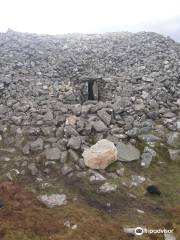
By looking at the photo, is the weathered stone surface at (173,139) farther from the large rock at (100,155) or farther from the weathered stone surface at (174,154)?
the large rock at (100,155)

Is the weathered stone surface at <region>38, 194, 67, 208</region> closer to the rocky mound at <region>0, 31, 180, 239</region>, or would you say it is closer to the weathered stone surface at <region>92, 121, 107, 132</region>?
the rocky mound at <region>0, 31, 180, 239</region>

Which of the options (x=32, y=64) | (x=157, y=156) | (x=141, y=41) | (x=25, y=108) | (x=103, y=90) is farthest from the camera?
(x=141, y=41)

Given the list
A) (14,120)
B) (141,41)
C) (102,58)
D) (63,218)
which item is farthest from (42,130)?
(141,41)

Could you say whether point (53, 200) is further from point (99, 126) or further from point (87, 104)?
point (87, 104)

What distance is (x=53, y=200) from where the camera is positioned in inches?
607

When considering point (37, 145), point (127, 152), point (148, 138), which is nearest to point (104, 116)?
point (148, 138)

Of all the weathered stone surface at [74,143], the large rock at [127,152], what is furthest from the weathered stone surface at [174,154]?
the weathered stone surface at [74,143]

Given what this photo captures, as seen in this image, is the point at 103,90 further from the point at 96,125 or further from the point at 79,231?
the point at 79,231

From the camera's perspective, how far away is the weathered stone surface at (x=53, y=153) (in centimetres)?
1802

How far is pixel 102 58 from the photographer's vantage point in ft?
97.2

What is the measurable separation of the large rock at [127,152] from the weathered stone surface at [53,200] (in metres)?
3.88

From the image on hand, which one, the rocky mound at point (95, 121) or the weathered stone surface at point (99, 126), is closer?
the rocky mound at point (95, 121)

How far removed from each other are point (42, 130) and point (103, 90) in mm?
7208

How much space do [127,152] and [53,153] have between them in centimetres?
370
